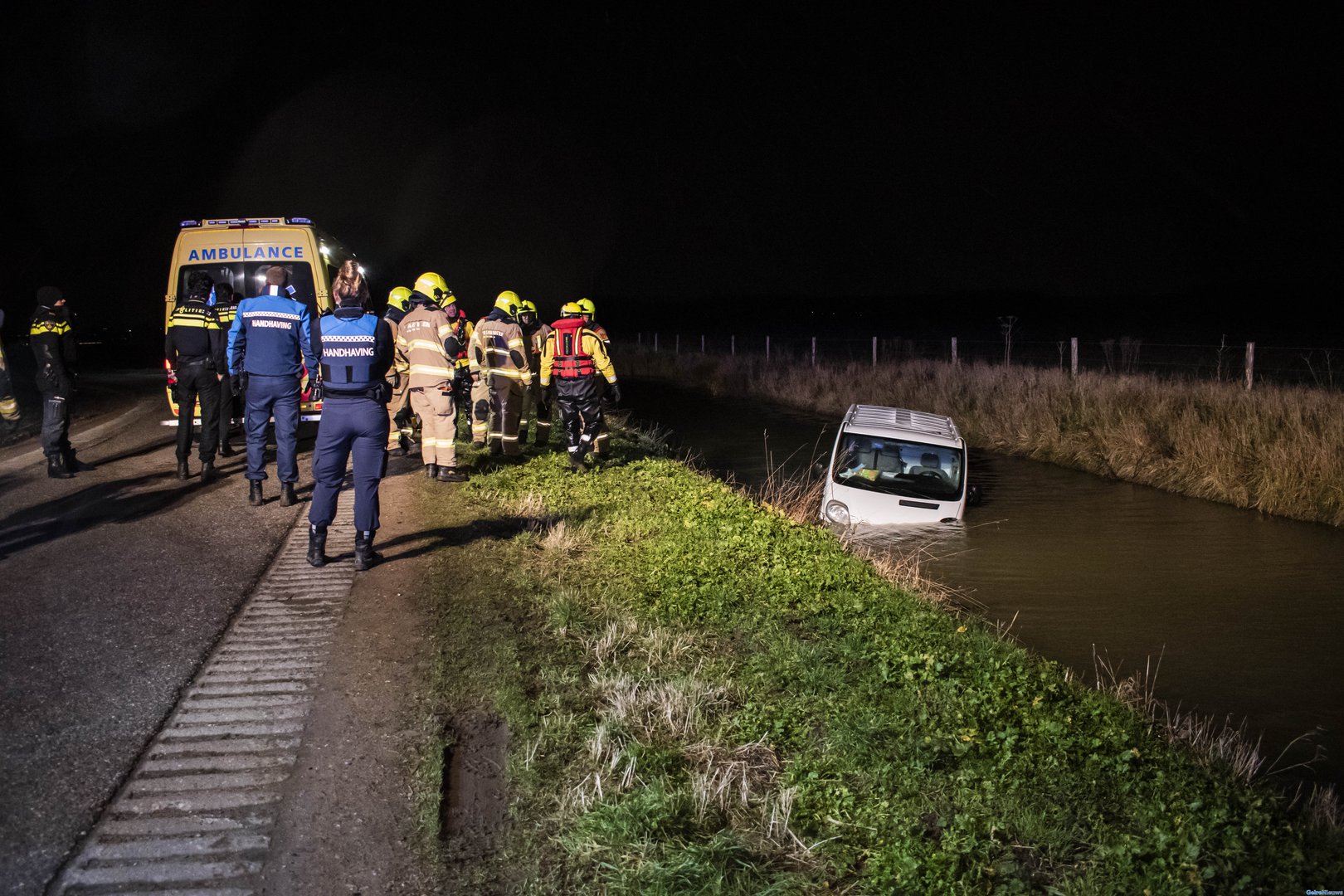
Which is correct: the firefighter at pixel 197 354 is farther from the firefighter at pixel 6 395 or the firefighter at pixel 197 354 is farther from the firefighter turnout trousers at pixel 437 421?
the firefighter turnout trousers at pixel 437 421

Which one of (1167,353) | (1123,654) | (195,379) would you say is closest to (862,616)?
(1123,654)

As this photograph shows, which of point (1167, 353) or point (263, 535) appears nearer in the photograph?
point (263, 535)

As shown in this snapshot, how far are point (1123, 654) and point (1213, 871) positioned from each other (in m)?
4.64

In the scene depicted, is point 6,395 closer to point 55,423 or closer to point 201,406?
point 55,423

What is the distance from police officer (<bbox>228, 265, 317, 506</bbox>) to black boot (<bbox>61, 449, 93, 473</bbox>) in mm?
2848

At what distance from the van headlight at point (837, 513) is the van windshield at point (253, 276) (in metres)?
6.25

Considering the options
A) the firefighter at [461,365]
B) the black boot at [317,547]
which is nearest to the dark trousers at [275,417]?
the firefighter at [461,365]

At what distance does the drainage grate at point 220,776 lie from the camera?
132 inches

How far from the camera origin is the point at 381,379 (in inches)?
262

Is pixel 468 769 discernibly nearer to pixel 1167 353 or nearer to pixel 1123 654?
pixel 1123 654

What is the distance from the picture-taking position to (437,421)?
943 centimetres

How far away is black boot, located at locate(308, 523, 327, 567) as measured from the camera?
6.83 metres

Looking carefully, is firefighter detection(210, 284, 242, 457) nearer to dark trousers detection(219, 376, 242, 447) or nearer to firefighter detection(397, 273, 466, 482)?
dark trousers detection(219, 376, 242, 447)

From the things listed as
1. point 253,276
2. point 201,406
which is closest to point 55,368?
point 201,406
